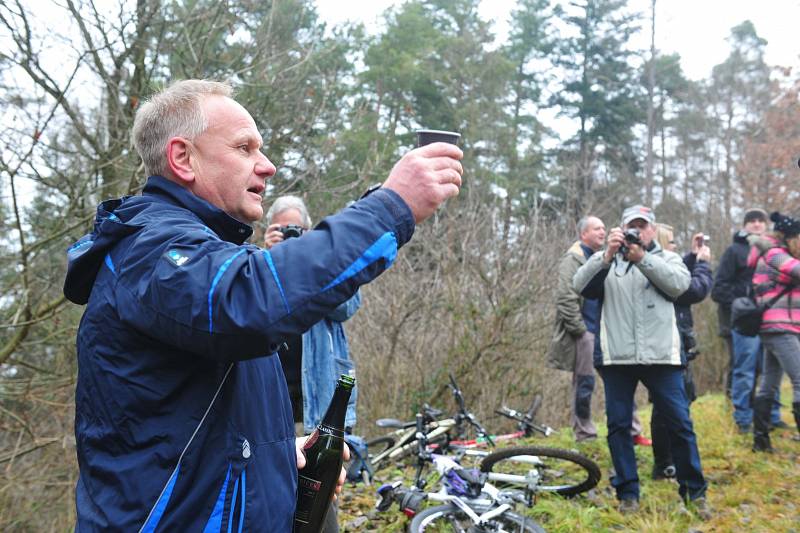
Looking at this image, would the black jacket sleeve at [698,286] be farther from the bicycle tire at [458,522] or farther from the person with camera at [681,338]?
the bicycle tire at [458,522]

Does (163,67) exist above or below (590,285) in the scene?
above

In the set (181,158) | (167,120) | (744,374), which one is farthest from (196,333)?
(744,374)

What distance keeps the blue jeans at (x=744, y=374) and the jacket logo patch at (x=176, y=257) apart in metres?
6.67

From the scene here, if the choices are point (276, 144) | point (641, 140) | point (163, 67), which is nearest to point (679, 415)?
point (276, 144)

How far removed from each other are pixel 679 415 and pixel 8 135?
5.35 m

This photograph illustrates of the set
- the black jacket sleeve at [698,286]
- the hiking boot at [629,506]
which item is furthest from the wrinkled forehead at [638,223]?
the hiking boot at [629,506]

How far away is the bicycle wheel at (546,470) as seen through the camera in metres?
4.98

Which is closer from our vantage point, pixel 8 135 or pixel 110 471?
pixel 110 471

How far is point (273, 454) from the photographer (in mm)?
1560

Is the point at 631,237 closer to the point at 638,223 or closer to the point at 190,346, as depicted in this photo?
the point at 638,223

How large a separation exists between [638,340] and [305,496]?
11.3 ft

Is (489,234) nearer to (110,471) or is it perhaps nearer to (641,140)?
(110,471)

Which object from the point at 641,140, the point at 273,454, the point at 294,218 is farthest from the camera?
the point at 641,140

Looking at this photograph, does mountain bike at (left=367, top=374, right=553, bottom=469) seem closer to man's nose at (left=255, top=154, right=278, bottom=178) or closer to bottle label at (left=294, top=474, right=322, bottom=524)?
bottle label at (left=294, top=474, right=322, bottom=524)
